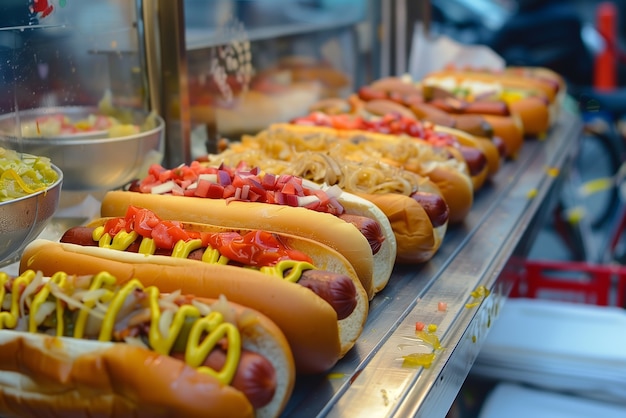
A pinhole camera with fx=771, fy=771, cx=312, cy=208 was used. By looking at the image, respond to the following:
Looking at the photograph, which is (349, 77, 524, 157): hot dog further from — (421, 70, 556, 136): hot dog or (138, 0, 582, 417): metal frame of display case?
(138, 0, 582, 417): metal frame of display case

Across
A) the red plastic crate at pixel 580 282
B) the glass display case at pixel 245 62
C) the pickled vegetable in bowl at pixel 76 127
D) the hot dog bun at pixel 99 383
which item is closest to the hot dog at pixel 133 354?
the hot dog bun at pixel 99 383

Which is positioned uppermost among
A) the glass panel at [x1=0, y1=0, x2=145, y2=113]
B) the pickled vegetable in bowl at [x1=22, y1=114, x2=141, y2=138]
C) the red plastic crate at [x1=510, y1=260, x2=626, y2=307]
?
the glass panel at [x1=0, y1=0, x2=145, y2=113]

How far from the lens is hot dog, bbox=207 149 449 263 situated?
250 centimetres

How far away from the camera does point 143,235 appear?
6.68 feet

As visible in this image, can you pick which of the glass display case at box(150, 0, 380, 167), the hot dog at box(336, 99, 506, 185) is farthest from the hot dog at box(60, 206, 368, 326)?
the hot dog at box(336, 99, 506, 185)

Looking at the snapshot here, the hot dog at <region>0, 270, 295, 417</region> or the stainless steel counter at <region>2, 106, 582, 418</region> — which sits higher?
the hot dog at <region>0, 270, 295, 417</region>

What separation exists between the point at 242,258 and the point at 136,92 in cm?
134

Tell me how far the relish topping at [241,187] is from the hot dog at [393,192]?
177 millimetres

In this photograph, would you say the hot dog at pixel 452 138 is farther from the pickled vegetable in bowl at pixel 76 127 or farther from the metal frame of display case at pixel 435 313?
the pickled vegetable in bowl at pixel 76 127

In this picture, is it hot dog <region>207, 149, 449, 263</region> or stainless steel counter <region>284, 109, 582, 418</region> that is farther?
hot dog <region>207, 149, 449, 263</region>

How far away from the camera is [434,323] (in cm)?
217

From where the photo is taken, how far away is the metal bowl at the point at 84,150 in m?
2.36

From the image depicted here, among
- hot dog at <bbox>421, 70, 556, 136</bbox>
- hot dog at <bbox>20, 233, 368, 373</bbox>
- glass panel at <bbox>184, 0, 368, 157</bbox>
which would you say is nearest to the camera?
hot dog at <bbox>20, 233, 368, 373</bbox>

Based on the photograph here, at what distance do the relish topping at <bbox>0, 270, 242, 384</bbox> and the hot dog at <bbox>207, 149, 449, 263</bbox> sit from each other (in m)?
1.05
